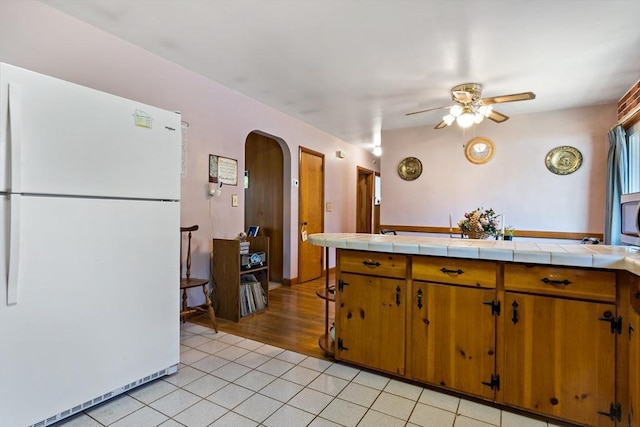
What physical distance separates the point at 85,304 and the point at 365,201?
6.43m

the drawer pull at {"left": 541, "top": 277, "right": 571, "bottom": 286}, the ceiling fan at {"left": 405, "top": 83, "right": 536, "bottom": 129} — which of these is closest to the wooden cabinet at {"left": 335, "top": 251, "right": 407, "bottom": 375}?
the drawer pull at {"left": 541, "top": 277, "right": 571, "bottom": 286}

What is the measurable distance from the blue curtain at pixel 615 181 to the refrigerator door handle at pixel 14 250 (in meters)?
5.26

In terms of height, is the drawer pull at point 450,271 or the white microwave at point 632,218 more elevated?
the white microwave at point 632,218

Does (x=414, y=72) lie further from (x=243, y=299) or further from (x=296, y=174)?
(x=243, y=299)

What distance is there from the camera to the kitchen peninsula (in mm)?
1548

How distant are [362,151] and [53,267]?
6.14 meters

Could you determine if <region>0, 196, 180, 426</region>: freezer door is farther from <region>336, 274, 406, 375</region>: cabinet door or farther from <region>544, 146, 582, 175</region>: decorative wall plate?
<region>544, 146, 582, 175</region>: decorative wall plate

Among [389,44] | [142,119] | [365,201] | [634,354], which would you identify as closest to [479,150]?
[389,44]

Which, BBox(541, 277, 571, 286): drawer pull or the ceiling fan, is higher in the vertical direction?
the ceiling fan

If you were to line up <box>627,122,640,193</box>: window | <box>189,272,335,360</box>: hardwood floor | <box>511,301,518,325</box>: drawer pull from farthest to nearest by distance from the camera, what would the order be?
<box>627,122,640,193</box>: window, <box>189,272,335,360</box>: hardwood floor, <box>511,301,518,325</box>: drawer pull

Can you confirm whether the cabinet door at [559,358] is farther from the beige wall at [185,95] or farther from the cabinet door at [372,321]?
the beige wall at [185,95]

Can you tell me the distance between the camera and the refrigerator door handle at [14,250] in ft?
4.75

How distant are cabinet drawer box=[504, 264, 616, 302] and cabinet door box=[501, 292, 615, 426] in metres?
0.04

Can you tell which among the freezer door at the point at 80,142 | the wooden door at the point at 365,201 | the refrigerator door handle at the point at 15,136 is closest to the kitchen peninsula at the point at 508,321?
the freezer door at the point at 80,142
